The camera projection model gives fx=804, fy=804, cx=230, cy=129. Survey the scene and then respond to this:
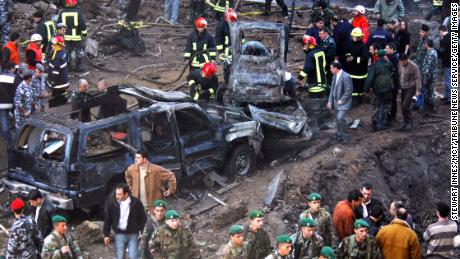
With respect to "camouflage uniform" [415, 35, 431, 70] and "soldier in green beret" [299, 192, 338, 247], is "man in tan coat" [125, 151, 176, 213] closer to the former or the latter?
"soldier in green beret" [299, 192, 338, 247]

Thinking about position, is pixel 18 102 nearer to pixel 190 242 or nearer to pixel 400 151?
pixel 190 242

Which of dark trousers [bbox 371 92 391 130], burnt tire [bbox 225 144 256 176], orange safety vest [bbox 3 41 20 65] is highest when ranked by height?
orange safety vest [bbox 3 41 20 65]

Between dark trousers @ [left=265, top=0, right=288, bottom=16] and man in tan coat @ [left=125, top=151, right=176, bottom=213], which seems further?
dark trousers @ [left=265, top=0, right=288, bottom=16]

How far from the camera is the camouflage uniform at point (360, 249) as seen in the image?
938 cm

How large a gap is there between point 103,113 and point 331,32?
24.5 ft

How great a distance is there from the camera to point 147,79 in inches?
706

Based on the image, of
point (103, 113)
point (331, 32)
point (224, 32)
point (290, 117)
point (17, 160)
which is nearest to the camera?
point (17, 160)

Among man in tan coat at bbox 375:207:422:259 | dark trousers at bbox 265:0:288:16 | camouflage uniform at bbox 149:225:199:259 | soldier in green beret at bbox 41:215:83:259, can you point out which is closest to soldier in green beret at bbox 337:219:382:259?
man in tan coat at bbox 375:207:422:259

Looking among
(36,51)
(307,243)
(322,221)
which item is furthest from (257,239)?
(36,51)

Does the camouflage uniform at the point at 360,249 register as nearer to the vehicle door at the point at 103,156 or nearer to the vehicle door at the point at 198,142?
the vehicle door at the point at 103,156

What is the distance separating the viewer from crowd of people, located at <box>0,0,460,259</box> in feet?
30.5

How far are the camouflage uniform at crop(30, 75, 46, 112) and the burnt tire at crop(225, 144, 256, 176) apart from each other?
3385 mm

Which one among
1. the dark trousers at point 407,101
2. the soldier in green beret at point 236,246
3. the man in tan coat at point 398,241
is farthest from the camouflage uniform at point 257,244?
the dark trousers at point 407,101

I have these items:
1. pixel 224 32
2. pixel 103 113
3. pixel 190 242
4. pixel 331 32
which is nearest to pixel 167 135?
pixel 103 113
